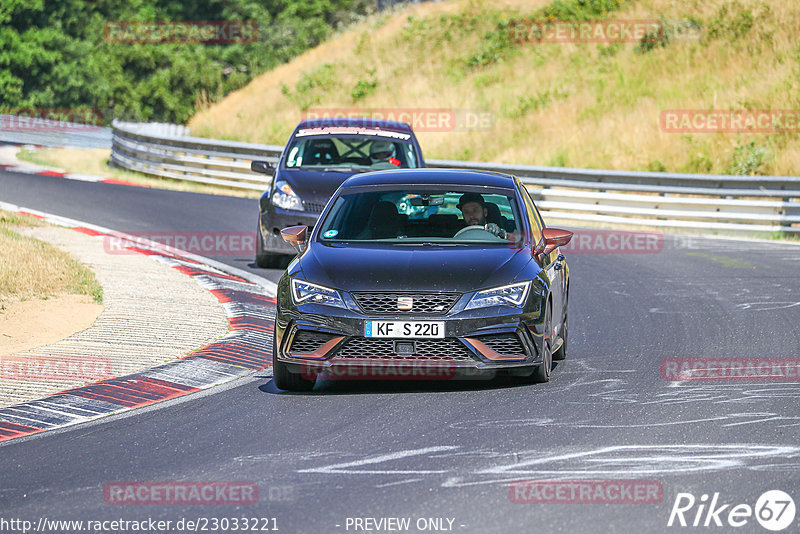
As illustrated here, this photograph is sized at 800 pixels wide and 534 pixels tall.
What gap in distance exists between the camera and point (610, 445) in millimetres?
7266

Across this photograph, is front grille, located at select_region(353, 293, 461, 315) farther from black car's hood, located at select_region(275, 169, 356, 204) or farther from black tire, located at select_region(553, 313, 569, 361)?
black car's hood, located at select_region(275, 169, 356, 204)

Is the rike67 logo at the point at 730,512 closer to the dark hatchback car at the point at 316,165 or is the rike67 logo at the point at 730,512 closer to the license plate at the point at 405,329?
the license plate at the point at 405,329

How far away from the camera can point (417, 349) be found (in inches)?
339

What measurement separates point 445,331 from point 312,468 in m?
2.02

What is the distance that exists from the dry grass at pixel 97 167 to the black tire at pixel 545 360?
18.6 meters

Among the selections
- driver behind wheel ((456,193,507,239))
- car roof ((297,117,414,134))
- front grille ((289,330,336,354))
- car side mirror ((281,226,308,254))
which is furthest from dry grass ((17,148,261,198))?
front grille ((289,330,336,354))

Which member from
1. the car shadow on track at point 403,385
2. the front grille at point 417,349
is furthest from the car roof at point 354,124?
the front grille at point 417,349

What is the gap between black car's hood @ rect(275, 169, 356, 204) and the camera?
15.6 m

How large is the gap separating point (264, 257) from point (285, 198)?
0.83 m

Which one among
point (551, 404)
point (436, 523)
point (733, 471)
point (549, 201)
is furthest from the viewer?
point (549, 201)

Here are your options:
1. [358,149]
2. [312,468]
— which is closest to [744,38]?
[358,149]

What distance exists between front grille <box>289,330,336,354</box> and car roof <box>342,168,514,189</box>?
184cm

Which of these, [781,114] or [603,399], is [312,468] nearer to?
[603,399]

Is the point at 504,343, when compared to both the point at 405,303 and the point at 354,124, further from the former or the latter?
the point at 354,124
